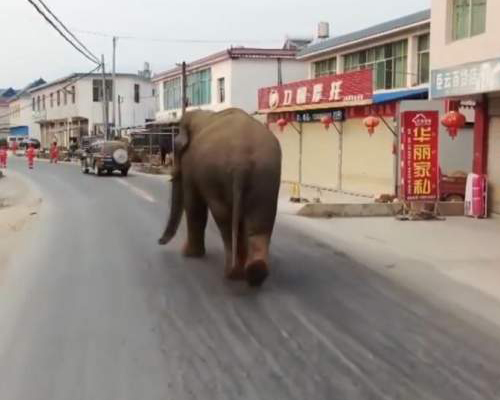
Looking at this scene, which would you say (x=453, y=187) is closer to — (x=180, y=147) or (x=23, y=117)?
(x=180, y=147)

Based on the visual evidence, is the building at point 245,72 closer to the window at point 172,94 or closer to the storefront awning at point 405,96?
the window at point 172,94

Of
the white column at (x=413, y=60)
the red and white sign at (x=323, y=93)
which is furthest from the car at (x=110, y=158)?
the white column at (x=413, y=60)

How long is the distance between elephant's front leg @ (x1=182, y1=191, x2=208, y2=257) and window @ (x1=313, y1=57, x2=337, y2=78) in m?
24.1

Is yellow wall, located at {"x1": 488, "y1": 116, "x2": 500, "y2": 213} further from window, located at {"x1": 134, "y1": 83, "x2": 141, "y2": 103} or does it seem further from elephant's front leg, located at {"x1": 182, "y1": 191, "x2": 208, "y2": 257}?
window, located at {"x1": 134, "y1": 83, "x2": 141, "y2": 103}

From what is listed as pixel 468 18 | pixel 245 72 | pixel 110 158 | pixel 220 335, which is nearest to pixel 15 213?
pixel 468 18

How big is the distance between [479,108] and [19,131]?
9070cm

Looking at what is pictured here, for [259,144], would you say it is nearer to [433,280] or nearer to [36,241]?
[433,280]

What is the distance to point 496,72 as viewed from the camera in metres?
15.8

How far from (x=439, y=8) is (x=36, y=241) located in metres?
11.6

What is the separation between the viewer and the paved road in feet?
19.1

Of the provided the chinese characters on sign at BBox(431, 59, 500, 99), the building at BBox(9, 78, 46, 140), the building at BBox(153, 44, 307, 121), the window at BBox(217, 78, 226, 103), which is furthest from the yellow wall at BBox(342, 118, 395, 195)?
the building at BBox(9, 78, 46, 140)

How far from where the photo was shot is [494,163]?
18.9m

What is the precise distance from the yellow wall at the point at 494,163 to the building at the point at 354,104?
4696 mm

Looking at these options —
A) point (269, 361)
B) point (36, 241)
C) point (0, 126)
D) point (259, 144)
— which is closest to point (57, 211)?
point (36, 241)
